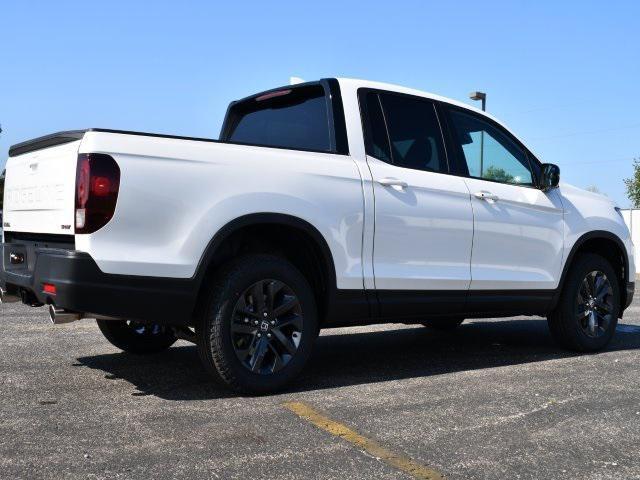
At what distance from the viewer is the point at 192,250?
13.4 ft

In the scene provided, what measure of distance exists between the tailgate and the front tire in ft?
3.14

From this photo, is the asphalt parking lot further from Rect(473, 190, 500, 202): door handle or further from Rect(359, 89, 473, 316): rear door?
Rect(473, 190, 500, 202): door handle

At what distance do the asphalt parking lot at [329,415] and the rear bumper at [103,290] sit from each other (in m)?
0.54

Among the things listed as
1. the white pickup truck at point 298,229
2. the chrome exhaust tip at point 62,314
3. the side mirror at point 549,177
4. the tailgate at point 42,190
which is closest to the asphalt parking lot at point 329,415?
the white pickup truck at point 298,229

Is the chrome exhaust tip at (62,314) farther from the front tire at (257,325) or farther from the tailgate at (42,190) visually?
the front tire at (257,325)

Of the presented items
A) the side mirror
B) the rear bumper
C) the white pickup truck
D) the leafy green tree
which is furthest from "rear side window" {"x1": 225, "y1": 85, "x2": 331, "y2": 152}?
the side mirror

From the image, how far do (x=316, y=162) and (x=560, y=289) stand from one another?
2.67 m

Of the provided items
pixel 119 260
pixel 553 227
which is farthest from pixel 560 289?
pixel 119 260

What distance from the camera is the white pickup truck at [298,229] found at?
3.93 m

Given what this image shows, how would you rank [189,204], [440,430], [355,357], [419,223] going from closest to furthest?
[440,430] → [189,204] → [419,223] → [355,357]

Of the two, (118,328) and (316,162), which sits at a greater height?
(316,162)

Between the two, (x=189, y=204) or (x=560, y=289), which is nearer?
(x=189, y=204)

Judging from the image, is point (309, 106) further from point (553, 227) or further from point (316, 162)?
point (553, 227)

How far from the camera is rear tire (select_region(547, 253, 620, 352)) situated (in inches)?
240
